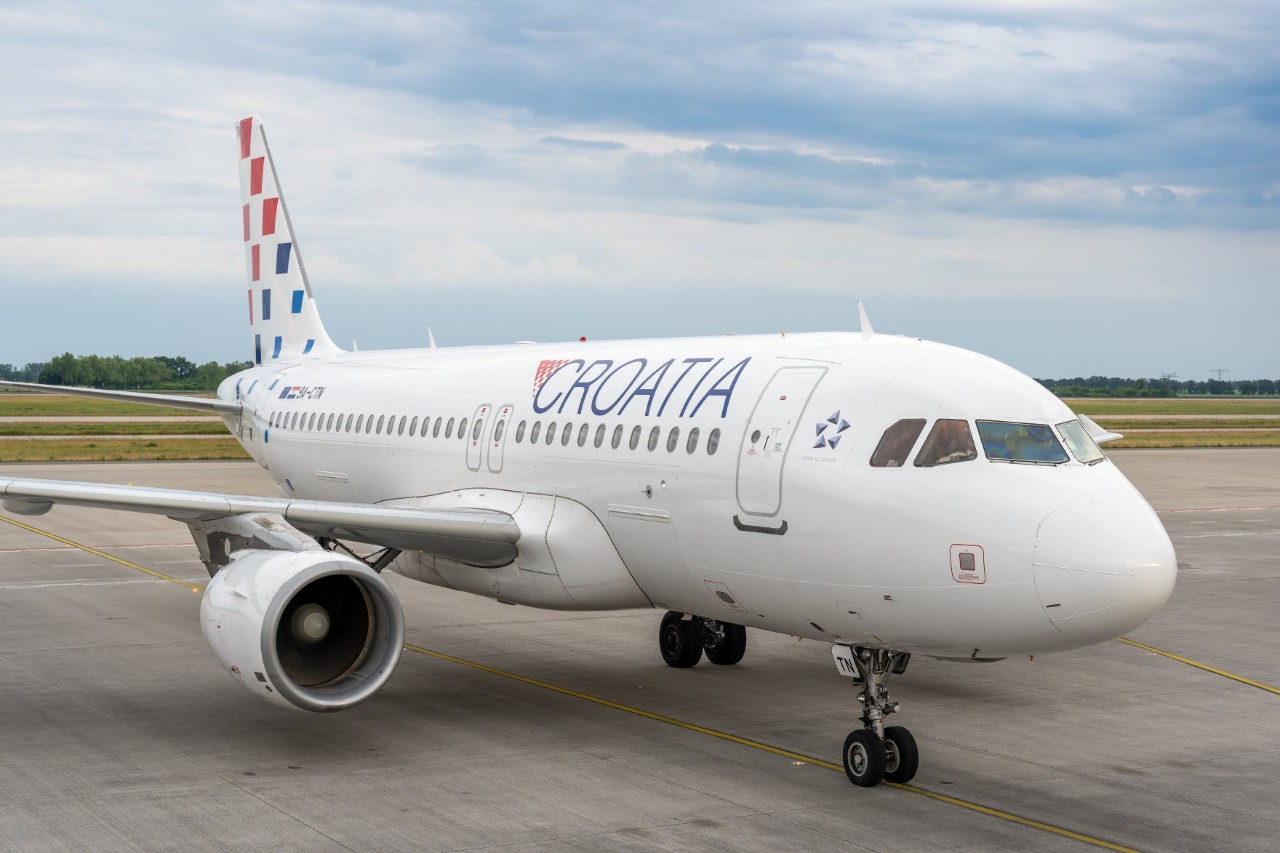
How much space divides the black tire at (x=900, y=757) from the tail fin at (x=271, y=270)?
15.1 metres

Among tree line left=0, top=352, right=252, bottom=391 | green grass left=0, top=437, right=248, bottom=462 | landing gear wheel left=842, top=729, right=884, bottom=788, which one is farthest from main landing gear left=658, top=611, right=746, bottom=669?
tree line left=0, top=352, right=252, bottom=391

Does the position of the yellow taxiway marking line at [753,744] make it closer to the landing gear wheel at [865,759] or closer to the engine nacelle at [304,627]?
the landing gear wheel at [865,759]

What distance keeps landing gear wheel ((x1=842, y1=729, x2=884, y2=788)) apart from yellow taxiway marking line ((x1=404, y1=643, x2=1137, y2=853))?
0.91ft

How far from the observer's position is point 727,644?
17.3 metres

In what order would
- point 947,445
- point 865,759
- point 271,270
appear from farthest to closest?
point 271,270
point 865,759
point 947,445

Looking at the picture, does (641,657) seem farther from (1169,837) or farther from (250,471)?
(250,471)


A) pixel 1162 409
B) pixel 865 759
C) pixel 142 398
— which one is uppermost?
pixel 1162 409

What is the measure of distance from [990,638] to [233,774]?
656 centimetres

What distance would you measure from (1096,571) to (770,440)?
10.3 ft

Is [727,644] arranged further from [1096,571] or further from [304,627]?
[1096,571]

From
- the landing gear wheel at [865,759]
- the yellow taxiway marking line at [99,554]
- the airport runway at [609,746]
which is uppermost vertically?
the landing gear wheel at [865,759]

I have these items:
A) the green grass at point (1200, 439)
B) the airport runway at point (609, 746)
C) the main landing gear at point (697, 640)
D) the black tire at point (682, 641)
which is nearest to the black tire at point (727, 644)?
the main landing gear at point (697, 640)

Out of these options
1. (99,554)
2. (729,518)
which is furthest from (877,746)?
(99,554)

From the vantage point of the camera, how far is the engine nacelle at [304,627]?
1259 cm
